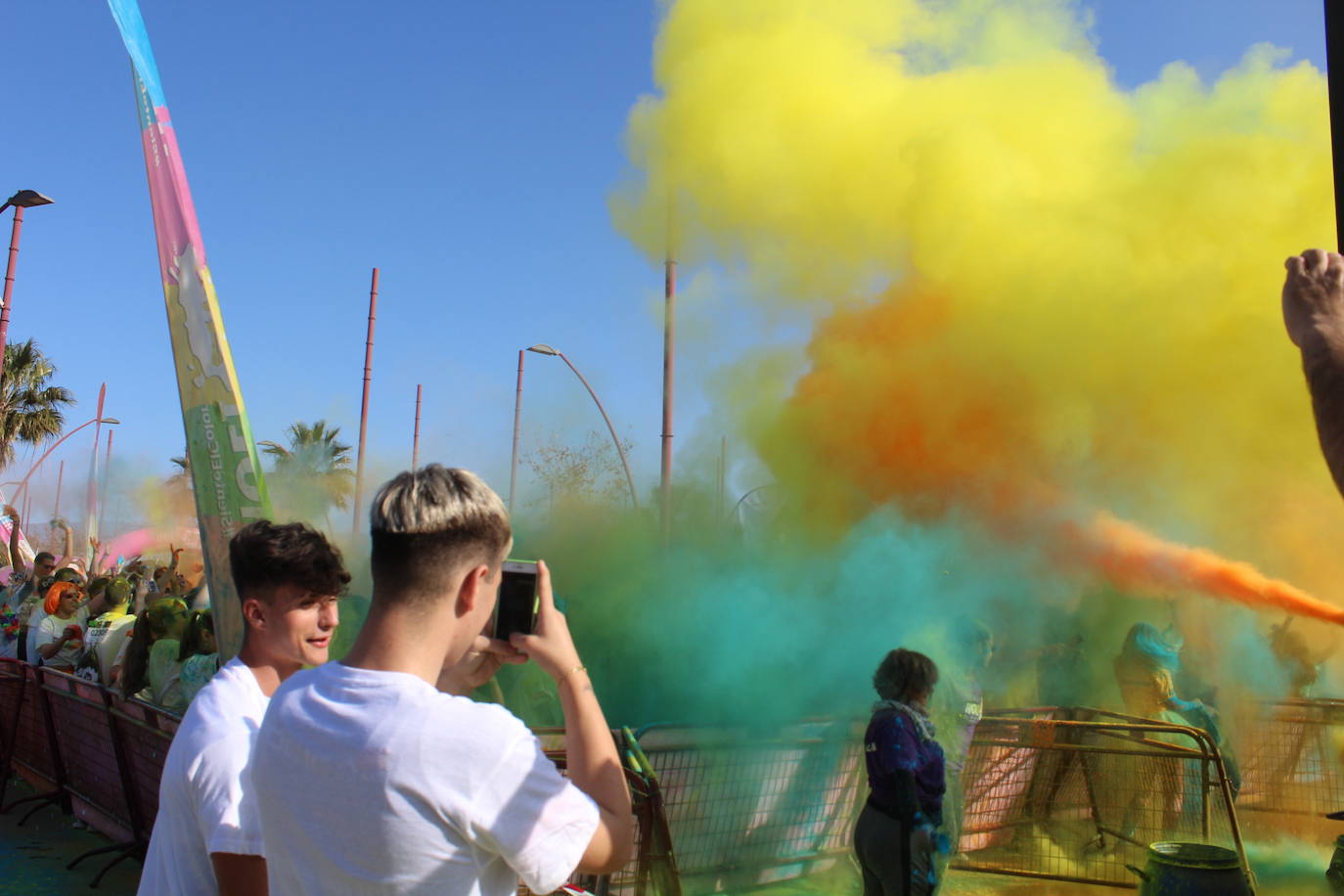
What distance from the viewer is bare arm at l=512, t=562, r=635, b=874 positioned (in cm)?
157

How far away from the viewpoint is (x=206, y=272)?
462 cm

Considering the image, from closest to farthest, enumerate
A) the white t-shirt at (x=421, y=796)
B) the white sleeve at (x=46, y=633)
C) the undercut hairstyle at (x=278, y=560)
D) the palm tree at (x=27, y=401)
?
the white t-shirt at (x=421, y=796) < the undercut hairstyle at (x=278, y=560) < the white sleeve at (x=46, y=633) < the palm tree at (x=27, y=401)

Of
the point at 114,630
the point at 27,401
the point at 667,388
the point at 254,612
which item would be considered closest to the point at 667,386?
the point at 667,388

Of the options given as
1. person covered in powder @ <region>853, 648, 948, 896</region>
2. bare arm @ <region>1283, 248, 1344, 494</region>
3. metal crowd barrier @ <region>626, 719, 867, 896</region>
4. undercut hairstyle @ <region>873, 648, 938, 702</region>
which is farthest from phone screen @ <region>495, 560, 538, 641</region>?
metal crowd barrier @ <region>626, 719, 867, 896</region>

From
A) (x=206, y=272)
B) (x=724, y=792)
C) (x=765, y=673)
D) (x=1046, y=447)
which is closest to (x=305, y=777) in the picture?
(x=206, y=272)

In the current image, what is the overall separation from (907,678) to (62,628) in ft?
24.1

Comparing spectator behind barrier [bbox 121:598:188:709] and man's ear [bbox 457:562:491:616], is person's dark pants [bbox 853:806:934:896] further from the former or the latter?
spectator behind barrier [bbox 121:598:188:709]

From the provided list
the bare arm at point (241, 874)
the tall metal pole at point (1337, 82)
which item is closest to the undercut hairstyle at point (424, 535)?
the bare arm at point (241, 874)

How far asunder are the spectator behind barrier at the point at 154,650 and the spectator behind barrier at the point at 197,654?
0.35ft

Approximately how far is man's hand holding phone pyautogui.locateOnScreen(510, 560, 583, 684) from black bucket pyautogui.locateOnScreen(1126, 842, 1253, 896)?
4039mm

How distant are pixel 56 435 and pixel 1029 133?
30659 millimetres

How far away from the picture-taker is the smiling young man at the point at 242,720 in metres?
1.92

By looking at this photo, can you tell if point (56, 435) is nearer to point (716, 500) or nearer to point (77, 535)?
point (77, 535)

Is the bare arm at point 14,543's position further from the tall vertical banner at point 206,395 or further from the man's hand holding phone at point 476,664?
the man's hand holding phone at point 476,664
